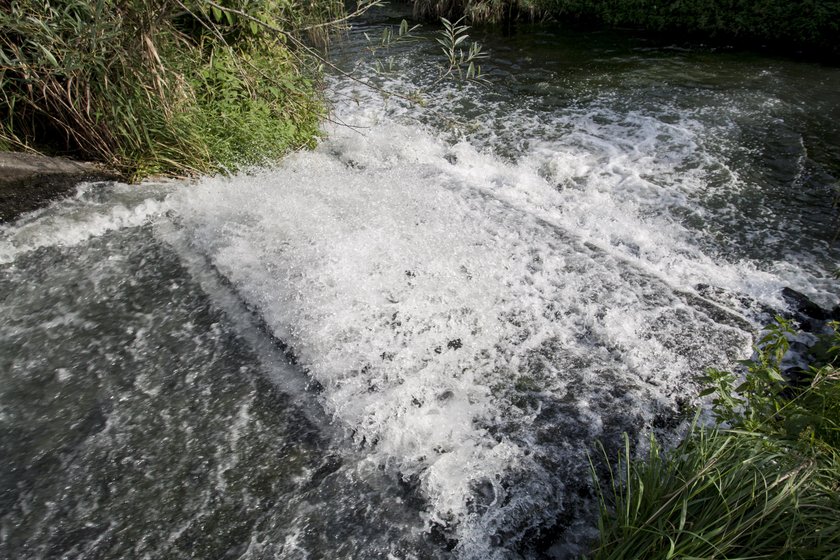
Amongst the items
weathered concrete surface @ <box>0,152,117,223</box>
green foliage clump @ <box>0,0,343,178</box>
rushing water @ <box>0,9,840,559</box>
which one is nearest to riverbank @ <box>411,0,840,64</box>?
rushing water @ <box>0,9,840,559</box>

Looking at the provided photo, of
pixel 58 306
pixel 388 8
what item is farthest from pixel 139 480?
pixel 388 8

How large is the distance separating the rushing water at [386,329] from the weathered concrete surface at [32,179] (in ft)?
0.47

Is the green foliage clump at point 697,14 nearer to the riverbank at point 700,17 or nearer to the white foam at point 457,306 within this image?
the riverbank at point 700,17

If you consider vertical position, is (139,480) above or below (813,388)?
below

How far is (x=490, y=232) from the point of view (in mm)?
4496

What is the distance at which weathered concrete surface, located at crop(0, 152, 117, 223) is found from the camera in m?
4.48

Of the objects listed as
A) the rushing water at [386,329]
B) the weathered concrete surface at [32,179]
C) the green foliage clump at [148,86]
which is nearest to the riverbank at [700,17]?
the rushing water at [386,329]

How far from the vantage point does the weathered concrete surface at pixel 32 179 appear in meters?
4.48

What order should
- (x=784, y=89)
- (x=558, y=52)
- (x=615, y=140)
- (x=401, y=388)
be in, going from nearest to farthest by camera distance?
(x=401, y=388), (x=615, y=140), (x=784, y=89), (x=558, y=52)

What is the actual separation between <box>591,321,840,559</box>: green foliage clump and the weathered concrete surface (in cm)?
529

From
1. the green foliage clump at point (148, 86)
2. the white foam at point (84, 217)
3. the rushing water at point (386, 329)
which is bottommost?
the rushing water at point (386, 329)

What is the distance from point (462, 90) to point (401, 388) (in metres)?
6.18

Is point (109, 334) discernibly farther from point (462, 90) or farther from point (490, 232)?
point (462, 90)

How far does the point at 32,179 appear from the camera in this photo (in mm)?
4574
